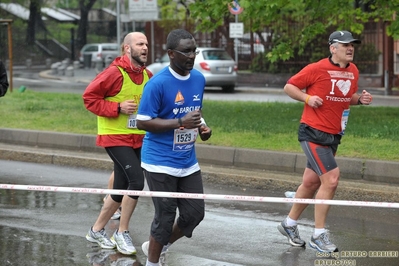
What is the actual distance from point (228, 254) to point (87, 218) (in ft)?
6.67

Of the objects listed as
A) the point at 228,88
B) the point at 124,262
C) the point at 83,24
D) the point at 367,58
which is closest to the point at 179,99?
the point at 124,262

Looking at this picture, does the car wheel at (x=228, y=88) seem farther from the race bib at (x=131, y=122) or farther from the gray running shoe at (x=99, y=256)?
the gray running shoe at (x=99, y=256)

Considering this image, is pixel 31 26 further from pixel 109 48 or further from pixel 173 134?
pixel 173 134

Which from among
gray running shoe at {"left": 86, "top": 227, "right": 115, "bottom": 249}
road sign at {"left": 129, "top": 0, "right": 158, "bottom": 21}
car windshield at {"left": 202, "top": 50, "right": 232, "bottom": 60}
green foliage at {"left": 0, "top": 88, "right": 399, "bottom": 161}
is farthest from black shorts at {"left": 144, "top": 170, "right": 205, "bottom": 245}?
car windshield at {"left": 202, "top": 50, "right": 232, "bottom": 60}

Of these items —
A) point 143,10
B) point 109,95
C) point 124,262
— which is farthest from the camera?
point 143,10

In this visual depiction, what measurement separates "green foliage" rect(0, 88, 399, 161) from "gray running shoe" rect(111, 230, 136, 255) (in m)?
4.03

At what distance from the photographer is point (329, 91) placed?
715 cm

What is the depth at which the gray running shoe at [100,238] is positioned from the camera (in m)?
7.37

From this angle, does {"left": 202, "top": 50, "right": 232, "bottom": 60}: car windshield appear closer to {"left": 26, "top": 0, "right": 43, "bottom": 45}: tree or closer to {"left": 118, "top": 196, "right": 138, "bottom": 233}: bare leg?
{"left": 118, "top": 196, "right": 138, "bottom": 233}: bare leg

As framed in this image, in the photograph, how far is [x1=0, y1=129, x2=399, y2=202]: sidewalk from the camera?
9672mm

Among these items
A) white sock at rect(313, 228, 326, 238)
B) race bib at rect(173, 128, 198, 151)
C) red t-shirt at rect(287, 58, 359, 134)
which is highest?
red t-shirt at rect(287, 58, 359, 134)

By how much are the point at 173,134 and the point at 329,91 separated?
1.71 m

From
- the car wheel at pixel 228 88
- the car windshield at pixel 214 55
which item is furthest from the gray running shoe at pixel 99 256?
the car wheel at pixel 228 88

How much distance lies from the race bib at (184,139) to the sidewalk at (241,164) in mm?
3728
